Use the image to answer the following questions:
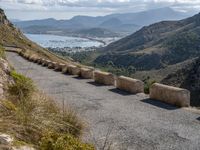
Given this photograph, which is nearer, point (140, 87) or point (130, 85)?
point (140, 87)

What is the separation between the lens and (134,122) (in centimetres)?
1151

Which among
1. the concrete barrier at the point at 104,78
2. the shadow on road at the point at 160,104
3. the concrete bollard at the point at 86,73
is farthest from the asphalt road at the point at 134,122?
the concrete bollard at the point at 86,73

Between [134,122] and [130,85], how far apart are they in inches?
247

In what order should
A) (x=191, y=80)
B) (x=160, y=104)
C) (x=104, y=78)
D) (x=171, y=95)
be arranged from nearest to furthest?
(x=171, y=95) → (x=160, y=104) → (x=104, y=78) → (x=191, y=80)

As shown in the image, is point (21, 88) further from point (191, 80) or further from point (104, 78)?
point (191, 80)

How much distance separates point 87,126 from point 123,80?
26.9 feet

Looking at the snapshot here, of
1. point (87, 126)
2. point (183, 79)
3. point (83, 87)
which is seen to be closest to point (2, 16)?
point (183, 79)

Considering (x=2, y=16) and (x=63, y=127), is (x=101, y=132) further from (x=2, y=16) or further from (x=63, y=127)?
(x=2, y=16)

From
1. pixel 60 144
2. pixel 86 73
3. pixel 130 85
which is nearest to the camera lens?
pixel 60 144

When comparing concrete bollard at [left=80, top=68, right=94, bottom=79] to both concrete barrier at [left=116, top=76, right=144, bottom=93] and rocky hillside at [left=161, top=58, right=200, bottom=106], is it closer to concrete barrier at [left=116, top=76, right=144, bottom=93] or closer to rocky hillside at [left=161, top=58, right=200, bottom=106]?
concrete barrier at [left=116, top=76, right=144, bottom=93]

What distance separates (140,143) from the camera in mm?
9273

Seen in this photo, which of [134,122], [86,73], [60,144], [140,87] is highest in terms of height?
[60,144]

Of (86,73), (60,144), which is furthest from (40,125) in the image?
(86,73)

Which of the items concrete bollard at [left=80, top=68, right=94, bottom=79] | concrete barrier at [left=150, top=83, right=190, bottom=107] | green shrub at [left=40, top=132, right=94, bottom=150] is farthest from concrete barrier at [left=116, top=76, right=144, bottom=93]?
green shrub at [left=40, top=132, right=94, bottom=150]
